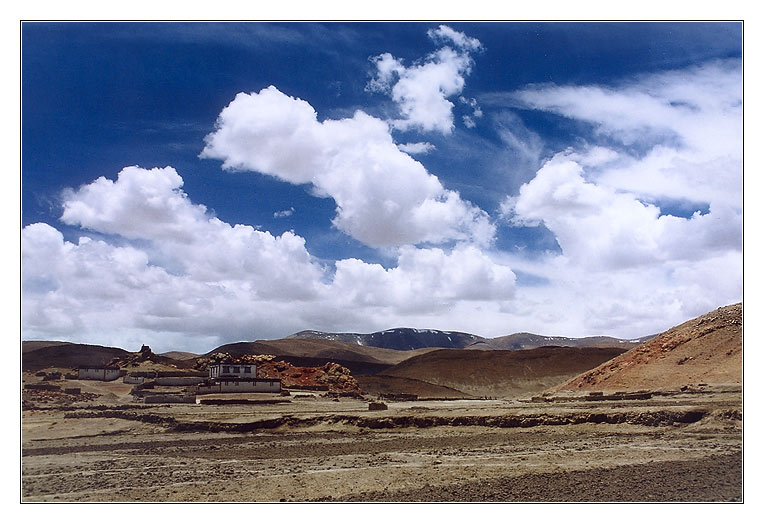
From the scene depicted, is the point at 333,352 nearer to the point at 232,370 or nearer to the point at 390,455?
the point at 232,370

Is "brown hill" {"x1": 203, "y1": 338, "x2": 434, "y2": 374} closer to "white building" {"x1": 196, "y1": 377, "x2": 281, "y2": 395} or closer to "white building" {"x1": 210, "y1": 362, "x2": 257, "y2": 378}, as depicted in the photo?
"white building" {"x1": 210, "y1": 362, "x2": 257, "y2": 378}

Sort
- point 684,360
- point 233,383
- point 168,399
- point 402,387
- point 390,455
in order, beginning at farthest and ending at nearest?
point 402,387 → point 233,383 → point 684,360 → point 168,399 → point 390,455

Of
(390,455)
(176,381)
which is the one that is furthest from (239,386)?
(390,455)

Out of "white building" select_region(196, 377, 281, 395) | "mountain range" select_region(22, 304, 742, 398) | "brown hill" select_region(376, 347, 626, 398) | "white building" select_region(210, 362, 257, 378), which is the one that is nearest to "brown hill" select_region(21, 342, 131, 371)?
"mountain range" select_region(22, 304, 742, 398)

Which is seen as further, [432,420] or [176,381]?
[176,381]

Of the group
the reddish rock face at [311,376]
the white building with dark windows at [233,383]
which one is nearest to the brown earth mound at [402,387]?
the reddish rock face at [311,376]

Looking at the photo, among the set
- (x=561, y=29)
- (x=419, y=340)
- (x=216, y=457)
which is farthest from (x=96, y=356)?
(x=419, y=340)

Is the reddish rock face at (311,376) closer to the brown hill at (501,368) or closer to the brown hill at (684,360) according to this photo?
the brown hill at (501,368)
